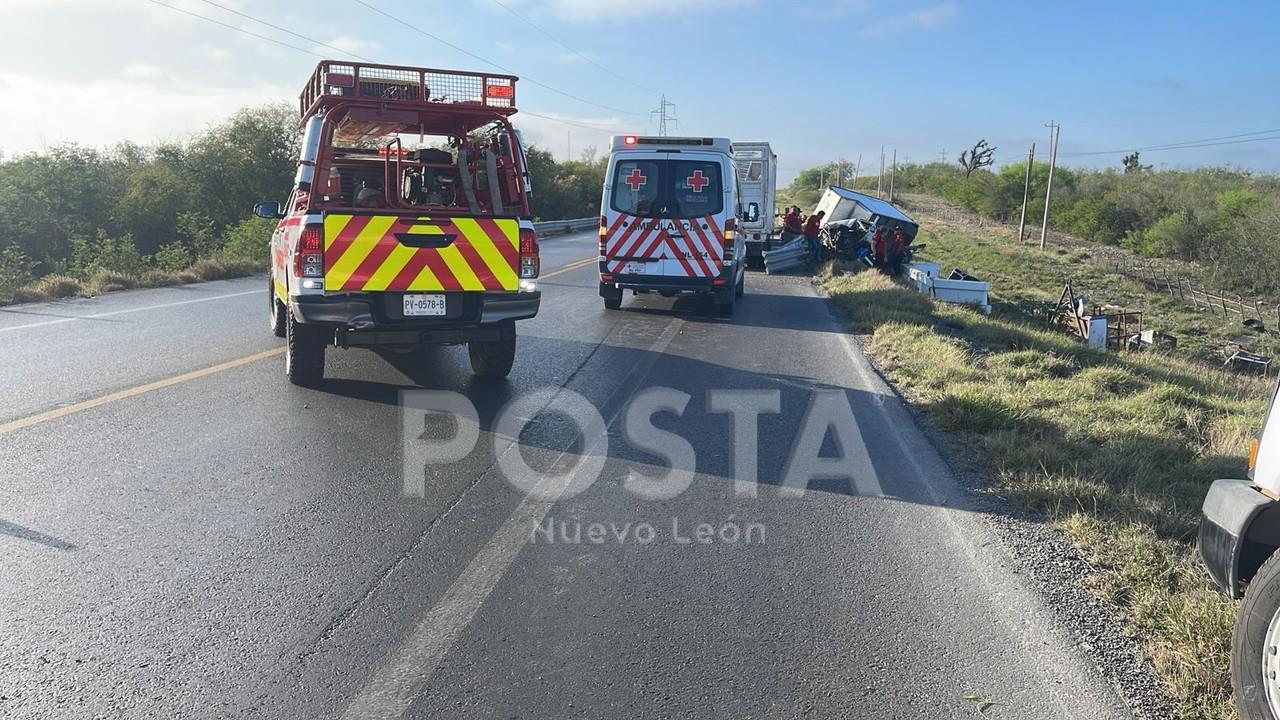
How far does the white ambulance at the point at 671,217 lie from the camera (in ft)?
42.8

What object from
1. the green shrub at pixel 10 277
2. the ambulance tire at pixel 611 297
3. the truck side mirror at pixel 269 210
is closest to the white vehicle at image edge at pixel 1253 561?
the truck side mirror at pixel 269 210

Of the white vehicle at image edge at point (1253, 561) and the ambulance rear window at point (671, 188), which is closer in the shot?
the white vehicle at image edge at point (1253, 561)

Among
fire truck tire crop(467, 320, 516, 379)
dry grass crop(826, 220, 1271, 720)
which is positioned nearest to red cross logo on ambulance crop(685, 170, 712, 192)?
dry grass crop(826, 220, 1271, 720)

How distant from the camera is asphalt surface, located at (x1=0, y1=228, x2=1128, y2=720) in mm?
3141

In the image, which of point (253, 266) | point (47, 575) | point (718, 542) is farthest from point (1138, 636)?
point (253, 266)

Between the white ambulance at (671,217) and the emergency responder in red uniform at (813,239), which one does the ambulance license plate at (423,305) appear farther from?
the emergency responder in red uniform at (813,239)

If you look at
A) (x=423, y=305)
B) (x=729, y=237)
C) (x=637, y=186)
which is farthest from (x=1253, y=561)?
(x=637, y=186)

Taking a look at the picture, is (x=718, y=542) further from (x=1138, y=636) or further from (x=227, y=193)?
(x=227, y=193)

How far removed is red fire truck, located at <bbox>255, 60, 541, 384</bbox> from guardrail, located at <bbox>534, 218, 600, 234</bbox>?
2685 centimetres

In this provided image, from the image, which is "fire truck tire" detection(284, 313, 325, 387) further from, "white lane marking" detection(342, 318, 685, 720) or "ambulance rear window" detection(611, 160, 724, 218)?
"ambulance rear window" detection(611, 160, 724, 218)

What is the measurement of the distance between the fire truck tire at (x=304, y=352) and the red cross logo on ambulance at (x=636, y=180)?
665cm

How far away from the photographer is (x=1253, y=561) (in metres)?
3.14

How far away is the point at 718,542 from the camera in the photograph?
4.55 metres

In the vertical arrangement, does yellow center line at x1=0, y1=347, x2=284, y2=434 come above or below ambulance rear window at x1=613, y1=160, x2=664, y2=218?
below
